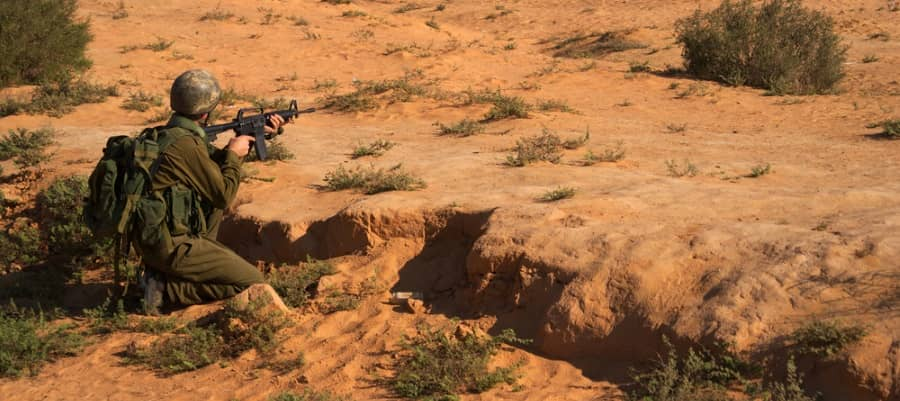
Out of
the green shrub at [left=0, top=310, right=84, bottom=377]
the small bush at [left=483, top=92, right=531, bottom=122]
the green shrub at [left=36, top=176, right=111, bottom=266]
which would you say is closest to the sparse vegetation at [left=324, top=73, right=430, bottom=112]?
the small bush at [left=483, top=92, right=531, bottom=122]

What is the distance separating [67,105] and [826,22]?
33.7 feet

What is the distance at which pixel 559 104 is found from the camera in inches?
379

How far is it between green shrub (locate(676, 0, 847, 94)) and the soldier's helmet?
8.24 m

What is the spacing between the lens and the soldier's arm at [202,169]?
4348mm

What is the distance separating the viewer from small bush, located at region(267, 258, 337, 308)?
4672 millimetres

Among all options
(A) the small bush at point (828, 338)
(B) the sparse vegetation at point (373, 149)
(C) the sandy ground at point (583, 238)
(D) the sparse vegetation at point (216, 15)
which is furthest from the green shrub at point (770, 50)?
(D) the sparse vegetation at point (216, 15)

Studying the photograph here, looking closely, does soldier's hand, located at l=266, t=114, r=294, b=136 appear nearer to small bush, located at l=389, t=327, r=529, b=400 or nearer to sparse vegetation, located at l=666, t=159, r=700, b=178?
small bush, located at l=389, t=327, r=529, b=400

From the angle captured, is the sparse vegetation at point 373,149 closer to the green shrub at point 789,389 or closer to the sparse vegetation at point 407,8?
the green shrub at point 789,389

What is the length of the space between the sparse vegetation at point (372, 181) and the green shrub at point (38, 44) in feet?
20.8

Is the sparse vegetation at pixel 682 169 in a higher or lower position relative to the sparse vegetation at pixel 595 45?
higher

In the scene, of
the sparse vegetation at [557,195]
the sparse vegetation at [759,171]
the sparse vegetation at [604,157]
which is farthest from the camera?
the sparse vegetation at [604,157]

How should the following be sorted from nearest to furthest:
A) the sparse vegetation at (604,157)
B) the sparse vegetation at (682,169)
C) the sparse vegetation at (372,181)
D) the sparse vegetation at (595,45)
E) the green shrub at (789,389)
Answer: the green shrub at (789,389), the sparse vegetation at (372,181), the sparse vegetation at (682,169), the sparse vegetation at (604,157), the sparse vegetation at (595,45)

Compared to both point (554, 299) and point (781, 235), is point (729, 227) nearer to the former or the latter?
point (781, 235)

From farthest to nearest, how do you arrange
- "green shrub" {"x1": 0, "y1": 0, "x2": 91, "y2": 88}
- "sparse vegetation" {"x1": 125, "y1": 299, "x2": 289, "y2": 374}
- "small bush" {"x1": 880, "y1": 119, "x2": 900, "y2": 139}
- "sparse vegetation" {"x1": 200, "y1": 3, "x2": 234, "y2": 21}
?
"sparse vegetation" {"x1": 200, "y1": 3, "x2": 234, "y2": 21}, "green shrub" {"x1": 0, "y1": 0, "x2": 91, "y2": 88}, "small bush" {"x1": 880, "y1": 119, "x2": 900, "y2": 139}, "sparse vegetation" {"x1": 125, "y1": 299, "x2": 289, "y2": 374}
